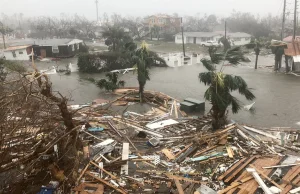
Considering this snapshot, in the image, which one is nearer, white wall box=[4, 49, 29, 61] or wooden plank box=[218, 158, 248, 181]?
wooden plank box=[218, 158, 248, 181]

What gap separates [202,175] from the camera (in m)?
9.50

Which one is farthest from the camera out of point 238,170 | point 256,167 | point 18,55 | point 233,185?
point 18,55

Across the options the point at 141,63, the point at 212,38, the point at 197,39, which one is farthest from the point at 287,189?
the point at 197,39

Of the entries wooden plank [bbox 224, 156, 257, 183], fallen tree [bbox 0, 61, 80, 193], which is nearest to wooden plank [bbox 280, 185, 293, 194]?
wooden plank [bbox 224, 156, 257, 183]

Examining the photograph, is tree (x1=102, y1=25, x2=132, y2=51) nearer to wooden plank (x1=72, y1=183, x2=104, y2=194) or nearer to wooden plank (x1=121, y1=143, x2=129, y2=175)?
wooden plank (x1=121, y1=143, x2=129, y2=175)

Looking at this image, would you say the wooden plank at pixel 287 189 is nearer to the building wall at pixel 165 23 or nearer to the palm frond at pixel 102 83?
the palm frond at pixel 102 83

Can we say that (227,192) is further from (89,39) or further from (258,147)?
(89,39)

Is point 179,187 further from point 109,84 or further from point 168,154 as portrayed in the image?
point 109,84

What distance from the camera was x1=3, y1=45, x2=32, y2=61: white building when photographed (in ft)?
114

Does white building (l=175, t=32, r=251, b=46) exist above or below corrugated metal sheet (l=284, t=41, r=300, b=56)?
above

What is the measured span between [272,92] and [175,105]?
840 centimetres

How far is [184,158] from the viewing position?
1056 centimetres

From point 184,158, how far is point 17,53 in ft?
101

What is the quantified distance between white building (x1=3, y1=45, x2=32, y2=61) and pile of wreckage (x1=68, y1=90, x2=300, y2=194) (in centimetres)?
2509
